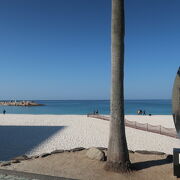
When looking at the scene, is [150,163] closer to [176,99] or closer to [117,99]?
[176,99]

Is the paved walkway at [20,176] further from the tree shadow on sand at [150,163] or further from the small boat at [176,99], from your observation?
the small boat at [176,99]

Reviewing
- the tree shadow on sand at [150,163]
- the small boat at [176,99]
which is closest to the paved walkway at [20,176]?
the tree shadow on sand at [150,163]

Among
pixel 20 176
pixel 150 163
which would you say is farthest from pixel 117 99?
pixel 20 176

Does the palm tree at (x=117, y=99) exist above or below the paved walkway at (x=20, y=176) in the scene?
above

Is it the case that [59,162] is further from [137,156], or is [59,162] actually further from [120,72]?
[120,72]

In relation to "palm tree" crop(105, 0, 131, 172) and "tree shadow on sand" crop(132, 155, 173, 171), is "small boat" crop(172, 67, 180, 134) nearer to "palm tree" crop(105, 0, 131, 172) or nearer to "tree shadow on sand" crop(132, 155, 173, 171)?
"palm tree" crop(105, 0, 131, 172)

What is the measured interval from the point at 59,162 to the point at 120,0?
18.8 feet

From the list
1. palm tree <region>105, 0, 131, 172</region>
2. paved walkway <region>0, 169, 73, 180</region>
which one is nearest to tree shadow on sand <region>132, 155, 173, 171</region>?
palm tree <region>105, 0, 131, 172</region>

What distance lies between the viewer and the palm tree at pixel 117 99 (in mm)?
6617

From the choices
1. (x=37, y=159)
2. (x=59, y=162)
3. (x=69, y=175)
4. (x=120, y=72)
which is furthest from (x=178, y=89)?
(x=37, y=159)

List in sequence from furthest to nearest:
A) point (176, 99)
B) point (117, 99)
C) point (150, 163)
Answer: point (150, 163)
point (117, 99)
point (176, 99)

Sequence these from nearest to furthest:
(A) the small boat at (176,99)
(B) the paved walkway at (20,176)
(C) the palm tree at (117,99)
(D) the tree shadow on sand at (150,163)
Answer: (B) the paved walkway at (20,176)
(A) the small boat at (176,99)
(C) the palm tree at (117,99)
(D) the tree shadow on sand at (150,163)

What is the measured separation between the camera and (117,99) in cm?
666

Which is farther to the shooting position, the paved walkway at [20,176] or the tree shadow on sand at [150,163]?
the tree shadow on sand at [150,163]
